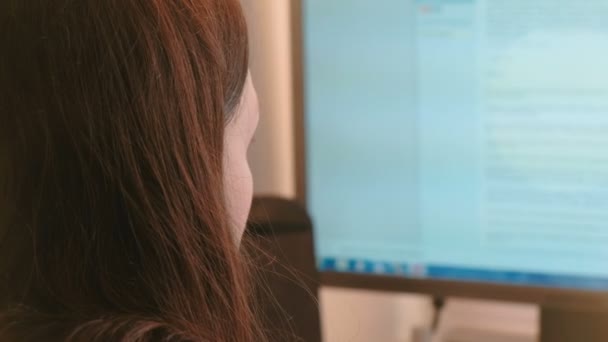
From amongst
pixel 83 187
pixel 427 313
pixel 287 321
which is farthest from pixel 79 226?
pixel 427 313

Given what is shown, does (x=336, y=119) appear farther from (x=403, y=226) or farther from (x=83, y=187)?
(x=83, y=187)

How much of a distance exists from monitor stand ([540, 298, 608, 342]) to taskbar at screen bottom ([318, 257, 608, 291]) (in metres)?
0.02

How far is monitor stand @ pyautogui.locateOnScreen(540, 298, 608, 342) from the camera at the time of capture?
1.96 ft

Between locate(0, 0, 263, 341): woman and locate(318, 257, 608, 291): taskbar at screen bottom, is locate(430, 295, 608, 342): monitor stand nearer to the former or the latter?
locate(318, 257, 608, 291): taskbar at screen bottom

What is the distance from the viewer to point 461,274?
25.2 inches

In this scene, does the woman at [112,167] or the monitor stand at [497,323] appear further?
the monitor stand at [497,323]

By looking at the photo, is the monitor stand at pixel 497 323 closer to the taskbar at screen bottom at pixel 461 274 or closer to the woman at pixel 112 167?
the taskbar at screen bottom at pixel 461 274

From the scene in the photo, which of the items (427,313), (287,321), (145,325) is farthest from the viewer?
(427,313)

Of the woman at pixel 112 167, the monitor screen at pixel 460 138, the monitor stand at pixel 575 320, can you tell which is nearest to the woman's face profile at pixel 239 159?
the woman at pixel 112 167

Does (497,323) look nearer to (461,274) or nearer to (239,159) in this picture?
(461,274)

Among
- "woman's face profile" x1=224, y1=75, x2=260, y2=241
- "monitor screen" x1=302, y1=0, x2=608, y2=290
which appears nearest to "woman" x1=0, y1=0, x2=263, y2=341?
"woman's face profile" x1=224, y1=75, x2=260, y2=241

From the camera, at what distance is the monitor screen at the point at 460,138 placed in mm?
574

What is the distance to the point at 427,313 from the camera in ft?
2.75

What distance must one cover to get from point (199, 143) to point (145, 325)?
4.0 inches
